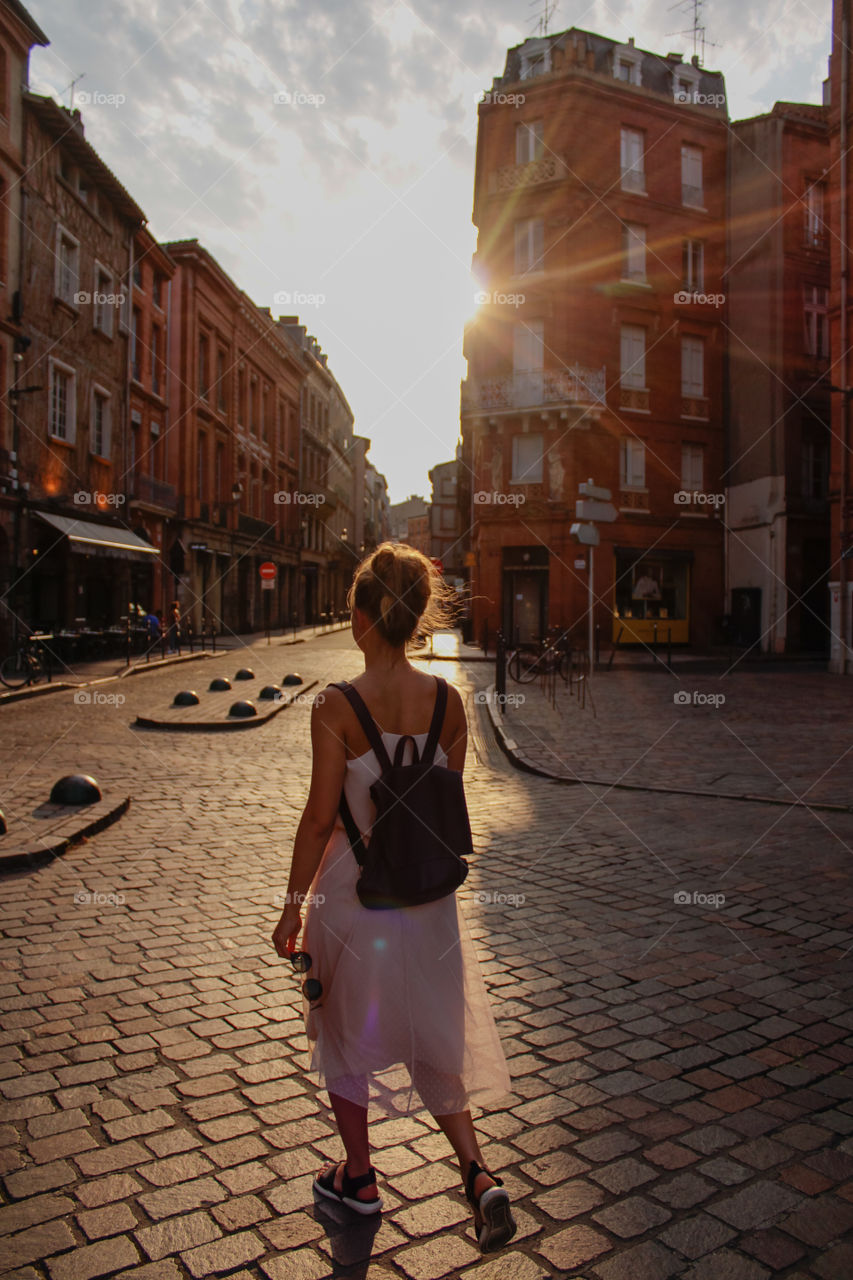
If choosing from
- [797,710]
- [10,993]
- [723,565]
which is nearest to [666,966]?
[10,993]

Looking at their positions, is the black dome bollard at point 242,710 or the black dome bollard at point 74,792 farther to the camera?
the black dome bollard at point 242,710

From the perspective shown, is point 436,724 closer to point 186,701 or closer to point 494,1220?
point 494,1220

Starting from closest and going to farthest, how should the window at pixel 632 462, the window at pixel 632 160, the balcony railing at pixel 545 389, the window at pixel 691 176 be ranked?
the balcony railing at pixel 545 389 → the window at pixel 632 462 → the window at pixel 632 160 → the window at pixel 691 176

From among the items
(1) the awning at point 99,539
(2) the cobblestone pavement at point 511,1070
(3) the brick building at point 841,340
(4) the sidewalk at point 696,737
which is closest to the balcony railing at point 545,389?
(3) the brick building at point 841,340

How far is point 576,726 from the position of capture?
42.6 ft

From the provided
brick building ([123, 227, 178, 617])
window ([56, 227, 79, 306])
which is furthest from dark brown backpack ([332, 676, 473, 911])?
brick building ([123, 227, 178, 617])

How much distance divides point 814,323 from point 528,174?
403 inches

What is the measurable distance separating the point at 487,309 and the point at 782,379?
9.52 meters

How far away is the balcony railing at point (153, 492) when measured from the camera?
30.1 metres

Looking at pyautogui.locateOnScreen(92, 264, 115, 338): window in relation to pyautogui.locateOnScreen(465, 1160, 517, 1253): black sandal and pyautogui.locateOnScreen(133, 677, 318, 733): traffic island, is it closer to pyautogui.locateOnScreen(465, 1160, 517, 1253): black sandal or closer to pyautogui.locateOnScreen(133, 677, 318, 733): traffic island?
pyautogui.locateOnScreen(133, 677, 318, 733): traffic island

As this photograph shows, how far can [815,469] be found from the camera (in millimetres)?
31453

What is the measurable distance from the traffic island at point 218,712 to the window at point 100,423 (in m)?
13.4

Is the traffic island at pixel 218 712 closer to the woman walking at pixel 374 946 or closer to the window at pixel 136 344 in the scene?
the woman walking at pixel 374 946

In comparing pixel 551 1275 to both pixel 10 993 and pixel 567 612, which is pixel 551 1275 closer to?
pixel 10 993
